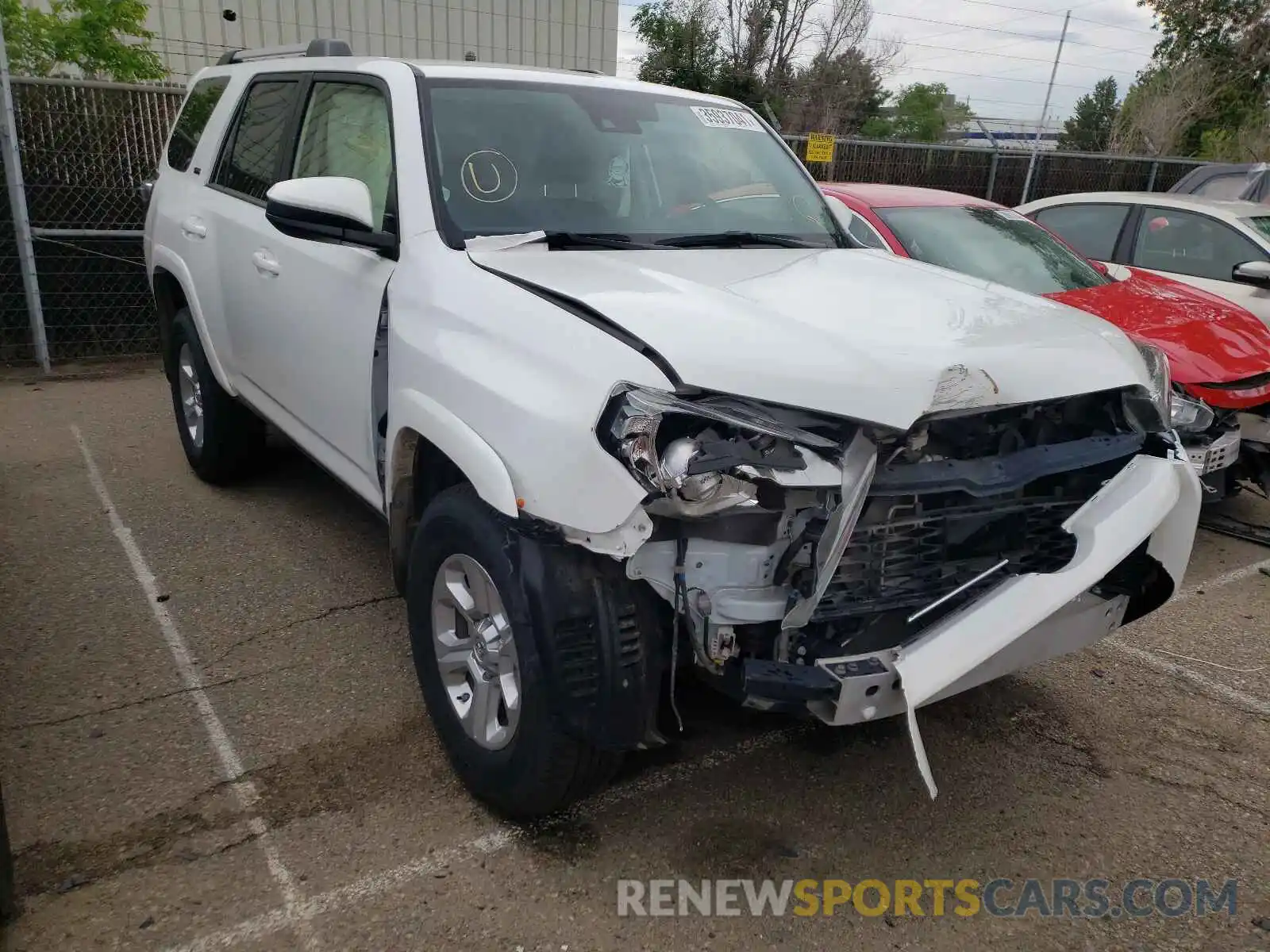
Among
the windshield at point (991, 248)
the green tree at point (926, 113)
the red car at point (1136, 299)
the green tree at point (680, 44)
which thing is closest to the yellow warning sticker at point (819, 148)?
the red car at point (1136, 299)

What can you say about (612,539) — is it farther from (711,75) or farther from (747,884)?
(711,75)

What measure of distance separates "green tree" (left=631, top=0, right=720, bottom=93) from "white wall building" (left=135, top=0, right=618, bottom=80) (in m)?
5.42

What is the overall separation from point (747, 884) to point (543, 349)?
1.50 m

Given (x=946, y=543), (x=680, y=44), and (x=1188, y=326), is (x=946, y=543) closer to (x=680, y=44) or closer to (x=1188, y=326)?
(x=1188, y=326)

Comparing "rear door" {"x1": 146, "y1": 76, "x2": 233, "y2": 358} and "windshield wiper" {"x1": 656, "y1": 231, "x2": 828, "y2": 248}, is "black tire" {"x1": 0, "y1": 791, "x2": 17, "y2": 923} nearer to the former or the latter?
"windshield wiper" {"x1": 656, "y1": 231, "x2": 828, "y2": 248}

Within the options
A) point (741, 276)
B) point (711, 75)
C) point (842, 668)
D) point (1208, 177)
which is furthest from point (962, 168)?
point (711, 75)

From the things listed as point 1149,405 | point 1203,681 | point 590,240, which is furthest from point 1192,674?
point 590,240

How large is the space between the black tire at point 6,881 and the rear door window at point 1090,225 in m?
7.19

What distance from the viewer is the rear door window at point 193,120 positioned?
499 centimetres

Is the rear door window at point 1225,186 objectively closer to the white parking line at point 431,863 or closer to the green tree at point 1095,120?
the white parking line at point 431,863

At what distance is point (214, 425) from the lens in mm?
5008

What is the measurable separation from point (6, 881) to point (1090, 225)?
25.0ft

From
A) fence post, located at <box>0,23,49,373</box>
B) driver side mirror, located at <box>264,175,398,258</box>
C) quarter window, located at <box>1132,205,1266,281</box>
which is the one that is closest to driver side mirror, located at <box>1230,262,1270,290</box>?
quarter window, located at <box>1132,205,1266,281</box>

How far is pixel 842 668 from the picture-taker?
7.44 ft
